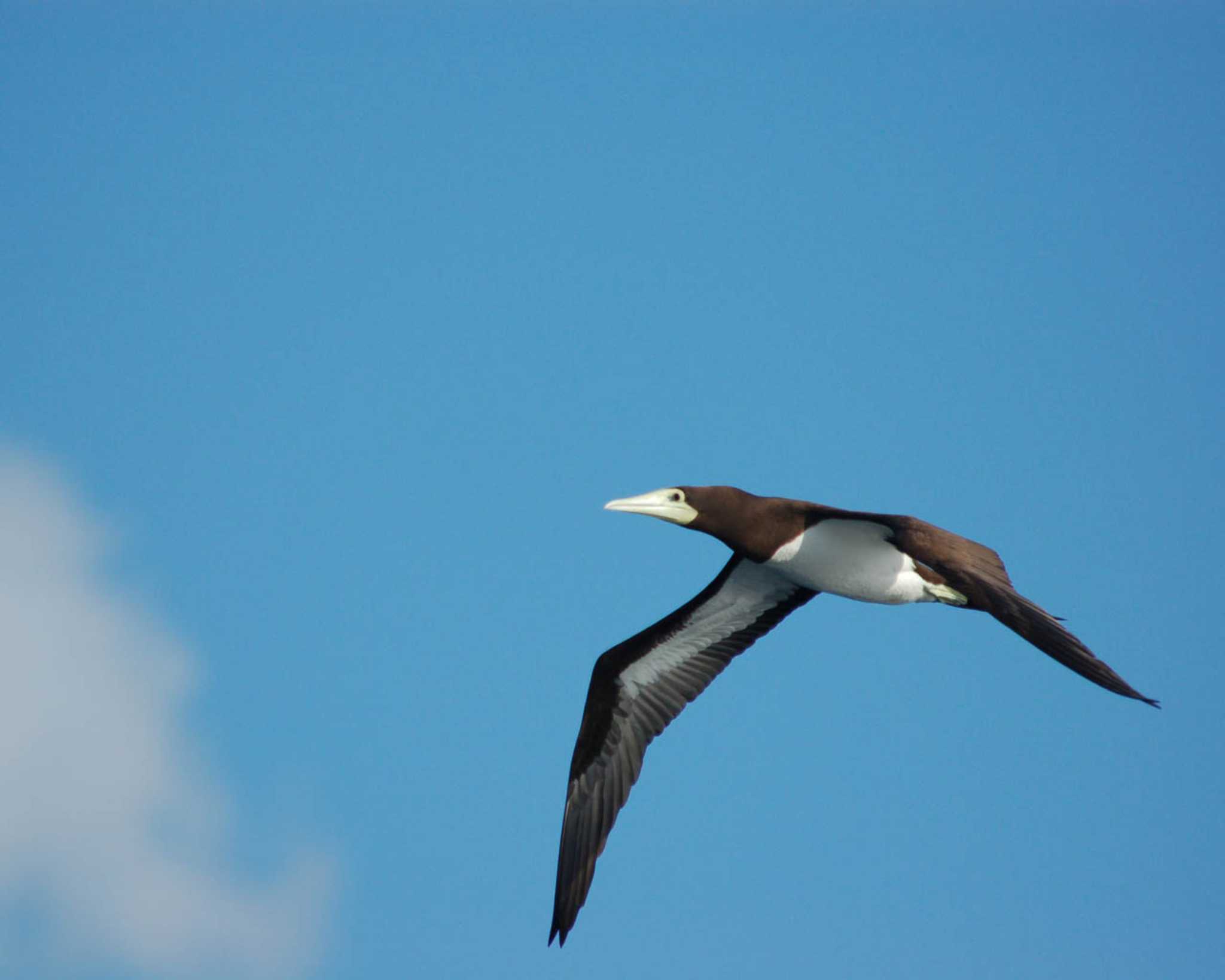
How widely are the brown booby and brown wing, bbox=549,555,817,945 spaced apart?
0.04ft

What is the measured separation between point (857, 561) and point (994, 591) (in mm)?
3510

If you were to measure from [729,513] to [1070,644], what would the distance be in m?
4.68

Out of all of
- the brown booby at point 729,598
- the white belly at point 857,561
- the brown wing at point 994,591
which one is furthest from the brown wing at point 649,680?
the brown wing at point 994,591

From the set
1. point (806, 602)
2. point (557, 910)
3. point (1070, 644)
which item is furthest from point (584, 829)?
point (1070, 644)

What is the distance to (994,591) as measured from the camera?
1173 cm

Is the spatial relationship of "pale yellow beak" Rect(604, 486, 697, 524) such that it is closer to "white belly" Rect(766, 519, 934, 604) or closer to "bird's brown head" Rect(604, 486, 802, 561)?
"bird's brown head" Rect(604, 486, 802, 561)

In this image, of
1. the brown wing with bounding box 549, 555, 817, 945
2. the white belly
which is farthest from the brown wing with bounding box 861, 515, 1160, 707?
the brown wing with bounding box 549, 555, 817, 945

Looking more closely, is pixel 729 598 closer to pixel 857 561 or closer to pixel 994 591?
pixel 857 561

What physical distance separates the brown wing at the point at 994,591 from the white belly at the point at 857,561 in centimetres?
128

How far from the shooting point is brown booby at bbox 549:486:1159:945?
1330 centimetres

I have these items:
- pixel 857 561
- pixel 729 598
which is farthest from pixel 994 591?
pixel 729 598

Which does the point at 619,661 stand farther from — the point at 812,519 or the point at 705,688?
the point at 812,519

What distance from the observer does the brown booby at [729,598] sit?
13297 mm

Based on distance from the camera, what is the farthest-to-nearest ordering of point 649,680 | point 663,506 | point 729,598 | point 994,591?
point 729,598 < point 649,680 < point 663,506 < point 994,591
